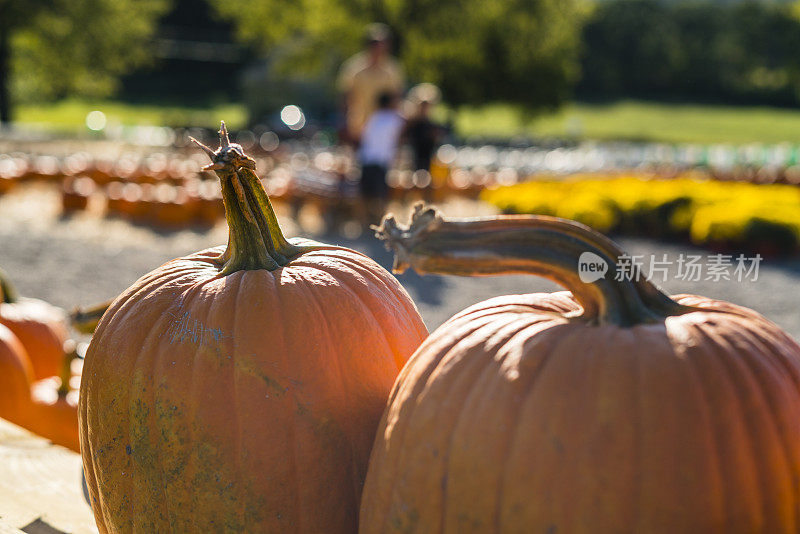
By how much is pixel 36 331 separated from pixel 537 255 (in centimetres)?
310

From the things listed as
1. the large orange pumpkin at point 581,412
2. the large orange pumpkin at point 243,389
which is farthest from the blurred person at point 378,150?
the large orange pumpkin at point 581,412

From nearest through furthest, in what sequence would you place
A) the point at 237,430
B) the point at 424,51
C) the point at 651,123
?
the point at 237,430 → the point at 424,51 → the point at 651,123

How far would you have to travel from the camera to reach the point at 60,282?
23.8 ft

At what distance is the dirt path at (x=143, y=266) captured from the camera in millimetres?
6727

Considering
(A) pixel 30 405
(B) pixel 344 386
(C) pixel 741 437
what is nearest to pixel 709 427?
(C) pixel 741 437

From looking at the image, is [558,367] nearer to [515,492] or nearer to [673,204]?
[515,492]

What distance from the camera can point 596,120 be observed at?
153ft

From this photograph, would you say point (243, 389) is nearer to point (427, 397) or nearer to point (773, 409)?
point (427, 397)

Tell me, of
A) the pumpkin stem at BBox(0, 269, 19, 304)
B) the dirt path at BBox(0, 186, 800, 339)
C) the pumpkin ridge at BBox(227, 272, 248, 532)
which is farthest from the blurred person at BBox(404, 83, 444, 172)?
the pumpkin ridge at BBox(227, 272, 248, 532)

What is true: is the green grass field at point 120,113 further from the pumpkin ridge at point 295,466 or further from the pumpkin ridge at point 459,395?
the pumpkin ridge at point 459,395

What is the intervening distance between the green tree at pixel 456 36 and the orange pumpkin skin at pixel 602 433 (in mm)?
22716

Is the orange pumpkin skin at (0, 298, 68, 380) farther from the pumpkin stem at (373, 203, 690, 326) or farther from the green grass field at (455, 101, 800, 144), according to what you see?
the green grass field at (455, 101, 800, 144)

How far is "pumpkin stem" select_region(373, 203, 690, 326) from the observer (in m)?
1.27

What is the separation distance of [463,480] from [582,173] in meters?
13.5
